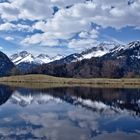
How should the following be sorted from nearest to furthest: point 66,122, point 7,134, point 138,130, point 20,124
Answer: point 7,134 < point 138,130 < point 20,124 < point 66,122

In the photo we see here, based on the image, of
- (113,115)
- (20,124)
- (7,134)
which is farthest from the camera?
(113,115)

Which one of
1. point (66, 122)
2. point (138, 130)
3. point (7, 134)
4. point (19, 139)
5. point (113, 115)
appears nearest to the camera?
point (19, 139)

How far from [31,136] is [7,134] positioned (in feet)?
10.2

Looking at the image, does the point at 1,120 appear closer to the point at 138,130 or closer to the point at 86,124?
the point at 86,124

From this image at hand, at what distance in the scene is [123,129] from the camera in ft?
151

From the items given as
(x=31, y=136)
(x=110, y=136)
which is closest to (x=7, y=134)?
(x=31, y=136)

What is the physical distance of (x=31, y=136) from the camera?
→ 3866cm

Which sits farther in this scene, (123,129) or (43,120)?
(43,120)

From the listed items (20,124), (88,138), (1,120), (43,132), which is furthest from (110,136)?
(1,120)

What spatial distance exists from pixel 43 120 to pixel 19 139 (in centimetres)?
1631

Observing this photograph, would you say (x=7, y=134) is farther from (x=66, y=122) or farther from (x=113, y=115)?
(x=113, y=115)

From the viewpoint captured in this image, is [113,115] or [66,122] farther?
[113,115]

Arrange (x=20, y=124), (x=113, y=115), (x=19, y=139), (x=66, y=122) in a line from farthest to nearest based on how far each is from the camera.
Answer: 1. (x=113, y=115)
2. (x=66, y=122)
3. (x=20, y=124)
4. (x=19, y=139)

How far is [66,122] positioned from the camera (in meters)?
51.0
